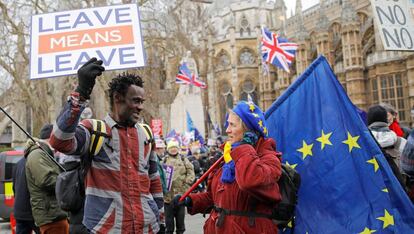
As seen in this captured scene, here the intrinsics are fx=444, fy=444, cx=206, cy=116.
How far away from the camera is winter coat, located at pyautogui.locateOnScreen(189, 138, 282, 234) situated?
2840 millimetres

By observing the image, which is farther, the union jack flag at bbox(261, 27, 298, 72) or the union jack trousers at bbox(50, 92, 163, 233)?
the union jack flag at bbox(261, 27, 298, 72)

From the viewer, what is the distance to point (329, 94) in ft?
12.2

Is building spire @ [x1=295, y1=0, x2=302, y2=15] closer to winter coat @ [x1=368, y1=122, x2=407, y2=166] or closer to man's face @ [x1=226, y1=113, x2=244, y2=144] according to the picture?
winter coat @ [x1=368, y1=122, x2=407, y2=166]

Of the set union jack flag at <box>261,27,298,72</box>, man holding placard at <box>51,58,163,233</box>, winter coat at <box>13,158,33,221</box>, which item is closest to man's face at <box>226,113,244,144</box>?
man holding placard at <box>51,58,163,233</box>

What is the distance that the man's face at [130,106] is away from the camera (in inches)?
121

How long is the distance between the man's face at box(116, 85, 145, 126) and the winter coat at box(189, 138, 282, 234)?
0.72 metres

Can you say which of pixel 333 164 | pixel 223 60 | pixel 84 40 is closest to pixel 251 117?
pixel 333 164

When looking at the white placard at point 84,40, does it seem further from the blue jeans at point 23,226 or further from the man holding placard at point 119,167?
the man holding placard at point 119,167

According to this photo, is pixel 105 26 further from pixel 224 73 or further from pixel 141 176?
pixel 224 73

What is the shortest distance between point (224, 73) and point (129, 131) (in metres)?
49.8

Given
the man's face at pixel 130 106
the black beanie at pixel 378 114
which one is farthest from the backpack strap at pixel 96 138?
the black beanie at pixel 378 114

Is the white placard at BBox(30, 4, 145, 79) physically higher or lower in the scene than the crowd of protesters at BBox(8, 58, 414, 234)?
higher

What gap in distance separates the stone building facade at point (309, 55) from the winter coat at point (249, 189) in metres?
24.4

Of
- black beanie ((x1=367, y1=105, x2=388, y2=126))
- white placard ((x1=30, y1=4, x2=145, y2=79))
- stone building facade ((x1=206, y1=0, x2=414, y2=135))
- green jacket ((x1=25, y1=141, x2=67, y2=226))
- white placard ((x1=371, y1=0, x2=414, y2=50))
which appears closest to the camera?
green jacket ((x1=25, y1=141, x2=67, y2=226))
